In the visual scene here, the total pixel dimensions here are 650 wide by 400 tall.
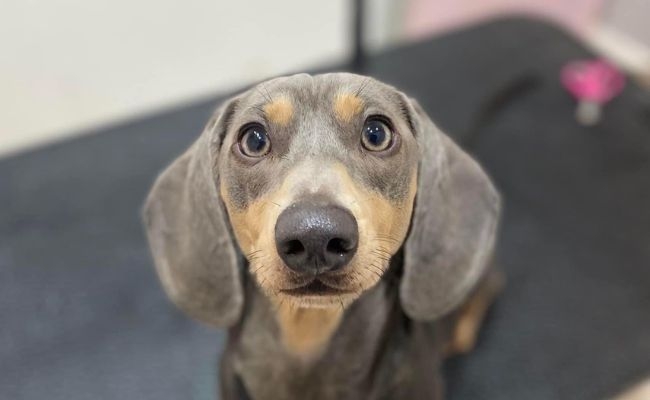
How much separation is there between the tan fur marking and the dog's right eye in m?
0.26

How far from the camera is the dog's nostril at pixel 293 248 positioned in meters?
0.86

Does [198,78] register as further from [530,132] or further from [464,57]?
[530,132]

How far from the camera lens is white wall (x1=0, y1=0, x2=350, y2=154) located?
7.76 ft

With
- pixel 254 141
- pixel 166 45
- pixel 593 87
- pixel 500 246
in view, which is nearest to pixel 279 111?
pixel 254 141

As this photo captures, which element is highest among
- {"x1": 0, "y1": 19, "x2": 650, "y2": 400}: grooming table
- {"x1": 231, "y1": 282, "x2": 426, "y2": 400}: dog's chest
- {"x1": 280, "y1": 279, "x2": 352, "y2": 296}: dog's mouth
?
{"x1": 280, "y1": 279, "x2": 352, "y2": 296}: dog's mouth

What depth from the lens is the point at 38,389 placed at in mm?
1582

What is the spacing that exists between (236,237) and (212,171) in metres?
0.11

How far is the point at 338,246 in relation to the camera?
2.85 ft

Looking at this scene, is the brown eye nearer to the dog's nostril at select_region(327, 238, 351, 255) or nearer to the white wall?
the dog's nostril at select_region(327, 238, 351, 255)

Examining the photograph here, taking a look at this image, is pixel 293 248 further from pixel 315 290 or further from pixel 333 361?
pixel 333 361

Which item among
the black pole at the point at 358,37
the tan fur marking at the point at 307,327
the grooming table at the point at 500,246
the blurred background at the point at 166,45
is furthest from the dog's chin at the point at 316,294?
the blurred background at the point at 166,45

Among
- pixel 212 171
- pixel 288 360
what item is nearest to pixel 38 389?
pixel 288 360

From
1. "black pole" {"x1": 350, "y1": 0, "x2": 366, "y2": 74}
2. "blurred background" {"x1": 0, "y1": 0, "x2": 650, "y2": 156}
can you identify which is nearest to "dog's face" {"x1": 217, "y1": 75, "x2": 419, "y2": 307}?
"black pole" {"x1": 350, "y1": 0, "x2": 366, "y2": 74}

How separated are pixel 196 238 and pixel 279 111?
0.28 m
